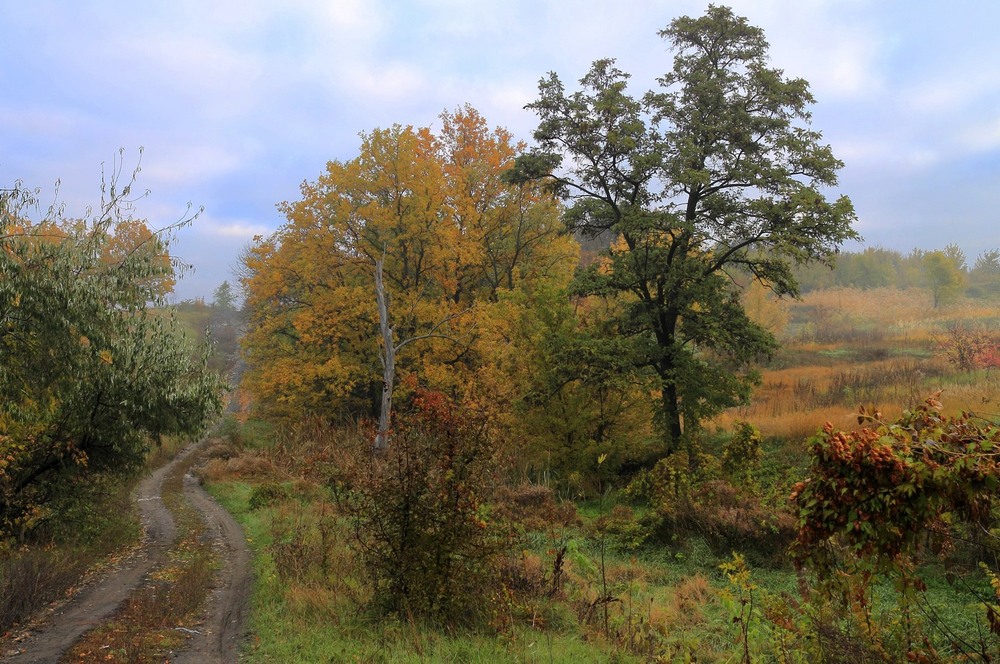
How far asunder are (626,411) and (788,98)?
9.97m

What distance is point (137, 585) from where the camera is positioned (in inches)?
383

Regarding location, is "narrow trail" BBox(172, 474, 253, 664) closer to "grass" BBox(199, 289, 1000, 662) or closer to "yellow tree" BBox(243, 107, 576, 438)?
"grass" BBox(199, 289, 1000, 662)

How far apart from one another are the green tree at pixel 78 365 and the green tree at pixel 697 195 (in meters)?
10.6

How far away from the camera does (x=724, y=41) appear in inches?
656

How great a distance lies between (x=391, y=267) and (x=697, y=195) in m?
14.2

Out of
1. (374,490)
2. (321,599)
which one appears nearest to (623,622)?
(374,490)

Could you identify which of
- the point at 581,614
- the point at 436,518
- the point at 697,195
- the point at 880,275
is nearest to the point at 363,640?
the point at 436,518

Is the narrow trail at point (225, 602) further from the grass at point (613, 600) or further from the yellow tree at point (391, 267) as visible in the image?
the yellow tree at point (391, 267)

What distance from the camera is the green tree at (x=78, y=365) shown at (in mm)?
8039

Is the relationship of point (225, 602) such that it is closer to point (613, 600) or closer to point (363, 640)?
point (363, 640)

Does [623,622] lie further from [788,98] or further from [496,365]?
[788,98]

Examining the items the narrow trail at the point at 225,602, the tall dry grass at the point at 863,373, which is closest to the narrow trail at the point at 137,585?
the narrow trail at the point at 225,602

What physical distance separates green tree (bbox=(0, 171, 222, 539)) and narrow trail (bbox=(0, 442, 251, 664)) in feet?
A: 6.73

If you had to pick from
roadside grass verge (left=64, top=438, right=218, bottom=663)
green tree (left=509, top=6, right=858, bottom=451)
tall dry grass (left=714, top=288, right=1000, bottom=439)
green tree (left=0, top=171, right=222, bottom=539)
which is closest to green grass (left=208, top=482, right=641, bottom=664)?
roadside grass verge (left=64, top=438, right=218, bottom=663)
